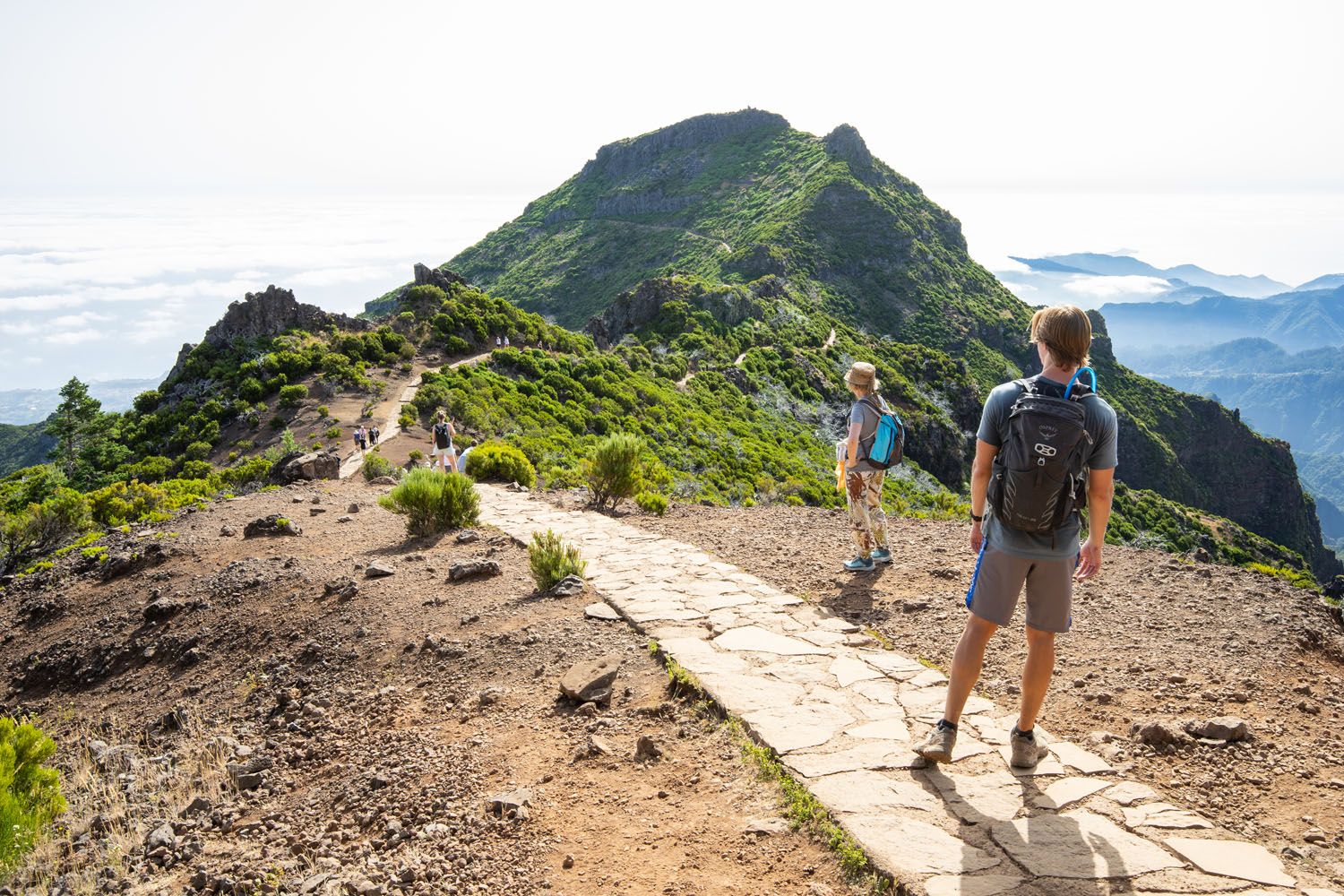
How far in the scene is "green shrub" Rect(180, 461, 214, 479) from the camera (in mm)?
19927

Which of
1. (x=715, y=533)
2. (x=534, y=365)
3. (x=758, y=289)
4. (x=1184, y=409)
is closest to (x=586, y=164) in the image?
(x=758, y=289)

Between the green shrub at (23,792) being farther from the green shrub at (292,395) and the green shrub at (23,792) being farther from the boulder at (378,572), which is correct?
the green shrub at (292,395)

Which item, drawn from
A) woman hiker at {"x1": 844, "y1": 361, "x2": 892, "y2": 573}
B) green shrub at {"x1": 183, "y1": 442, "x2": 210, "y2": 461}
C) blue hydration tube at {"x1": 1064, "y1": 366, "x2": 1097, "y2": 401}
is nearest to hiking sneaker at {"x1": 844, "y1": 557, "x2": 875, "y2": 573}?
woman hiker at {"x1": 844, "y1": 361, "x2": 892, "y2": 573}

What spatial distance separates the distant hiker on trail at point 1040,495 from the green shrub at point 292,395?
977 inches

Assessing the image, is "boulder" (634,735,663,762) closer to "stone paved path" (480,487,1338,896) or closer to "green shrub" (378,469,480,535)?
"stone paved path" (480,487,1338,896)

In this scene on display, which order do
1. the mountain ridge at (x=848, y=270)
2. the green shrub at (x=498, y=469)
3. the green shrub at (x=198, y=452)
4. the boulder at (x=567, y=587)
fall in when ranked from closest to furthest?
the boulder at (x=567, y=587), the green shrub at (x=498, y=469), the green shrub at (x=198, y=452), the mountain ridge at (x=848, y=270)

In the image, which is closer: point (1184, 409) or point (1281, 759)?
point (1281, 759)

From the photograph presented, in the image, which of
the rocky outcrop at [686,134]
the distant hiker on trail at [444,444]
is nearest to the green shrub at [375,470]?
the distant hiker on trail at [444,444]

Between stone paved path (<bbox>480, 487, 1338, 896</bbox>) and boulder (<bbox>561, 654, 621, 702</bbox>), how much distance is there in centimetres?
45

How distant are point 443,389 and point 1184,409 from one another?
265ft

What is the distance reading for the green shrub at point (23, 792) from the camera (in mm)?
3693

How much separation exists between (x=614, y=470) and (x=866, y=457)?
4110 mm

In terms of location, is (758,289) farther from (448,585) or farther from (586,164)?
(586,164)

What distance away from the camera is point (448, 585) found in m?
6.41
